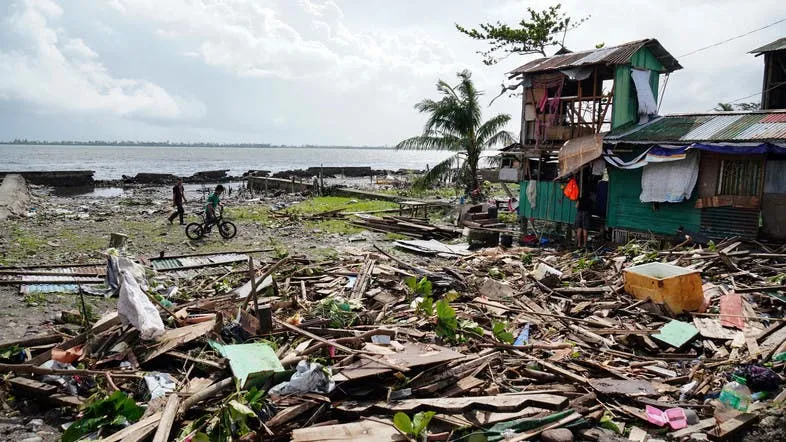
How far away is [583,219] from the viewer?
15.2 m

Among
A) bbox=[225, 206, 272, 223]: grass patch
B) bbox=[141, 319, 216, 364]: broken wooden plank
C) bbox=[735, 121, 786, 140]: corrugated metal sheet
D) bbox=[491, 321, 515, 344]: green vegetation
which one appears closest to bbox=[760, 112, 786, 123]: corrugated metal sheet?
bbox=[735, 121, 786, 140]: corrugated metal sheet

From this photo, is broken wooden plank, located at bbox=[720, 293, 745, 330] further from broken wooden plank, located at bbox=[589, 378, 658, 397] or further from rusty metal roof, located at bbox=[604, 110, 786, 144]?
rusty metal roof, located at bbox=[604, 110, 786, 144]

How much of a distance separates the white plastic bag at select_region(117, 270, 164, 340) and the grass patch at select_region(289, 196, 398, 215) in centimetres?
1553

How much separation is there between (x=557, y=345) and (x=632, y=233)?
387 inches

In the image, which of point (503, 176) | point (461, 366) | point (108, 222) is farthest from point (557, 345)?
point (108, 222)

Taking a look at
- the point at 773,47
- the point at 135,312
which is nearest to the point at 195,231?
the point at 135,312

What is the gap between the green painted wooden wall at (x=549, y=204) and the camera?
17109mm

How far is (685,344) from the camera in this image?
698 cm

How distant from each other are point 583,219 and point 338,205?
14.0 meters

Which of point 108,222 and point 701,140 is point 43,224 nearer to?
point 108,222

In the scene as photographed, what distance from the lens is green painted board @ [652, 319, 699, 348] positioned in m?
7.00

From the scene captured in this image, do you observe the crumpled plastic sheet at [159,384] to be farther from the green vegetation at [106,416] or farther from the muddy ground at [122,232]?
the muddy ground at [122,232]

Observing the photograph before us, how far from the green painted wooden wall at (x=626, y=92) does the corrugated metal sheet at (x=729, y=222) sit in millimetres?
4053

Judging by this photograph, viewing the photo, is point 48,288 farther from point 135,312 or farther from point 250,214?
point 250,214
